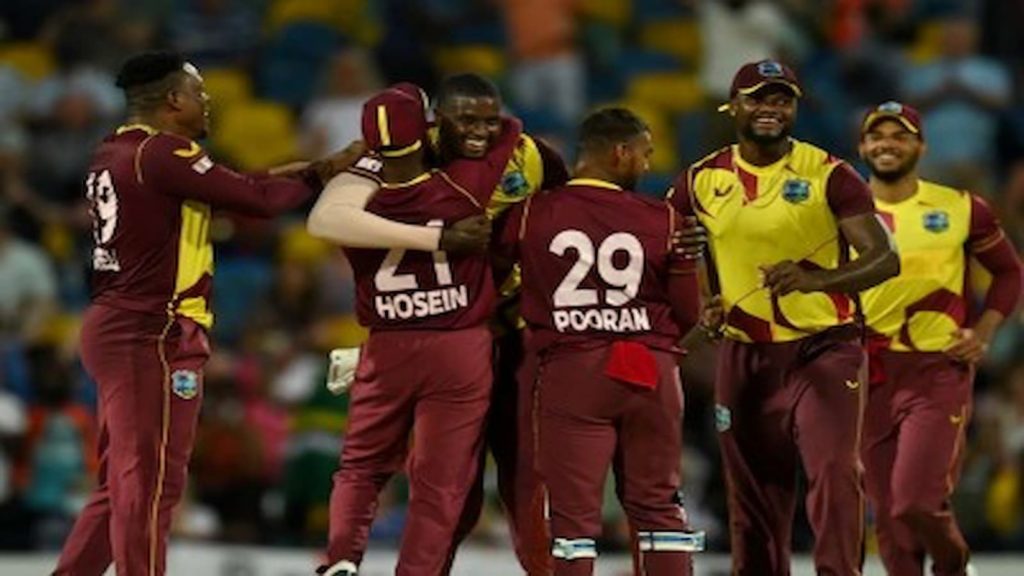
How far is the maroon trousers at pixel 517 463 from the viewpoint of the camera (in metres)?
11.1

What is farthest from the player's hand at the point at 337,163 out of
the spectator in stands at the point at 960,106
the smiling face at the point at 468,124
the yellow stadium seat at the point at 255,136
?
the spectator in stands at the point at 960,106

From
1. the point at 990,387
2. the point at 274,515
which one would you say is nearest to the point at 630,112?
the point at 274,515

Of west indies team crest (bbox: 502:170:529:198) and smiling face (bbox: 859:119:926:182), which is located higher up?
smiling face (bbox: 859:119:926:182)

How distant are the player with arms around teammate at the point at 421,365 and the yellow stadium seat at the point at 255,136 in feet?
23.1

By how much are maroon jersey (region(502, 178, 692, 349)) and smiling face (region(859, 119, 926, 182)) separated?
149cm

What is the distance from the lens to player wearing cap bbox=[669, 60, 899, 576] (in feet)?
35.5

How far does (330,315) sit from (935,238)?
5.69m

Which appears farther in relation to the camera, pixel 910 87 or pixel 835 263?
pixel 910 87

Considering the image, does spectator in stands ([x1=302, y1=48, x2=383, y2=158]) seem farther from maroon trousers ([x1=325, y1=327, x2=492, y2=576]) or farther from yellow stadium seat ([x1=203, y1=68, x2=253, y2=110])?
maroon trousers ([x1=325, y1=327, x2=492, y2=576])

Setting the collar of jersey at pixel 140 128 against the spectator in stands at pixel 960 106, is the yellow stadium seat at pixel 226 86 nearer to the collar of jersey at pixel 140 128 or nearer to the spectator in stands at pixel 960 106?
the spectator in stands at pixel 960 106

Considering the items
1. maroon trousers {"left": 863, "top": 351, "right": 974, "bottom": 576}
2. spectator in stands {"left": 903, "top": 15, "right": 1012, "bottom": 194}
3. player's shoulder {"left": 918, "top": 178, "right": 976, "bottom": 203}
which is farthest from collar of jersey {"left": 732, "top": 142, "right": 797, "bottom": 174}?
spectator in stands {"left": 903, "top": 15, "right": 1012, "bottom": 194}

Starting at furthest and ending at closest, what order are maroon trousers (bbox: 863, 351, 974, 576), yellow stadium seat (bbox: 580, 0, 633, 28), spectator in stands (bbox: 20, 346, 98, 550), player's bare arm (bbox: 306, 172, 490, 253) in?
yellow stadium seat (bbox: 580, 0, 633, 28) < spectator in stands (bbox: 20, 346, 98, 550) < maroon trousers (bbox: 863, 351, 974, 576) < player's bare arm (bbox: 306, 172, 490, 253)

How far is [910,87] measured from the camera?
1880 centimetres

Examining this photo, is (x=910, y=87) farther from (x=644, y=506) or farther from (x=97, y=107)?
(x=644, y=506)
